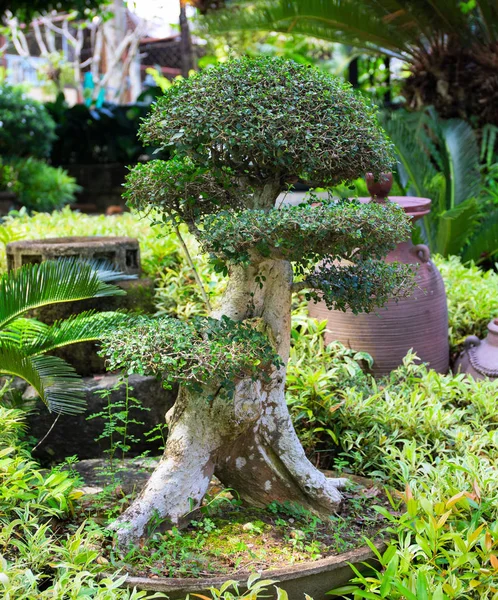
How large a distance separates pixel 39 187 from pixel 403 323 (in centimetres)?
590

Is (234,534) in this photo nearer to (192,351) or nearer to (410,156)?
(192,351)

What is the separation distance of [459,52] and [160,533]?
6563mm

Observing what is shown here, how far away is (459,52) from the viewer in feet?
24.9

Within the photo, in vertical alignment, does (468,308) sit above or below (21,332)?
below

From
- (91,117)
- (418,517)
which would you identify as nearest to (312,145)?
(418,517)

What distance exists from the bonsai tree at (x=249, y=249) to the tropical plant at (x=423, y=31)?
16.4ft

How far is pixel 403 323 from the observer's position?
13.7 ft

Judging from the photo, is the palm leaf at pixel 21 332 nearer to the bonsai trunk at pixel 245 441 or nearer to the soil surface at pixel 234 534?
the soil surface at pixel 234 534

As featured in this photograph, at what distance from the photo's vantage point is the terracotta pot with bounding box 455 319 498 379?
4.28 m

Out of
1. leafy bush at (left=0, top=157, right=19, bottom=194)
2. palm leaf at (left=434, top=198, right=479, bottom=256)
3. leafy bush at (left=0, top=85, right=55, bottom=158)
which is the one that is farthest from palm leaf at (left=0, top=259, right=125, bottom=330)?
leafy bush at (left=0, top=85, right=55, bottom=158)

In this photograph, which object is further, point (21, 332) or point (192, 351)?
point (21, 332)

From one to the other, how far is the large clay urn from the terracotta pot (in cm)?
25

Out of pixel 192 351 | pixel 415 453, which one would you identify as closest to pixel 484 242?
pixel 415 453

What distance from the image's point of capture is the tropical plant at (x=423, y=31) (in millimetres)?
7332
